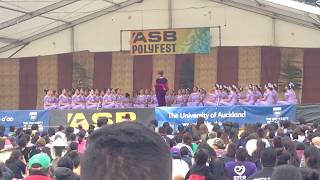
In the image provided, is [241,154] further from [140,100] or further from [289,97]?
[140,100]

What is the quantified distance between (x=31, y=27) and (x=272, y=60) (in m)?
10.4

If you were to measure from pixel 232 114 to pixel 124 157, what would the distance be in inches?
609

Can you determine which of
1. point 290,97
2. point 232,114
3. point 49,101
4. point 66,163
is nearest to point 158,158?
point 66,163

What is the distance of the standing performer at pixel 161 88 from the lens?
73.9ft

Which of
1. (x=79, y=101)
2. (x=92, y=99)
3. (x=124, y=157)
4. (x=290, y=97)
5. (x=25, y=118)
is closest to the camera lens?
(x=124, y=157)

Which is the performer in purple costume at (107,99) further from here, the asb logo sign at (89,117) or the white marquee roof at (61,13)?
the asb logo sign at (89,117)

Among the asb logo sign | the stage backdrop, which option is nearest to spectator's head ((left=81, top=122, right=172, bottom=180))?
the asb logo sign

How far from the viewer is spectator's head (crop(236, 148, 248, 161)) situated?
5.49 metres

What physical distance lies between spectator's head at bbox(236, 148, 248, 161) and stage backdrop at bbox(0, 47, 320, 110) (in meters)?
19.7

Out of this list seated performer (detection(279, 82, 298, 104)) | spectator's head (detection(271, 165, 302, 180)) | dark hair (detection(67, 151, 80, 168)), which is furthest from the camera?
seated performer (detection(279, 82, 298, 104))

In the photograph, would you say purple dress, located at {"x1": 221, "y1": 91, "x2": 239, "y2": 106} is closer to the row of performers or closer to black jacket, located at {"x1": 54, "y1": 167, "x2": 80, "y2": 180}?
the row of performers

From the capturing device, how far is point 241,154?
5.50 m

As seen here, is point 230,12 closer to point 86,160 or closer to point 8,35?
point 8,35

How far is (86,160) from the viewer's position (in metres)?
1.37
